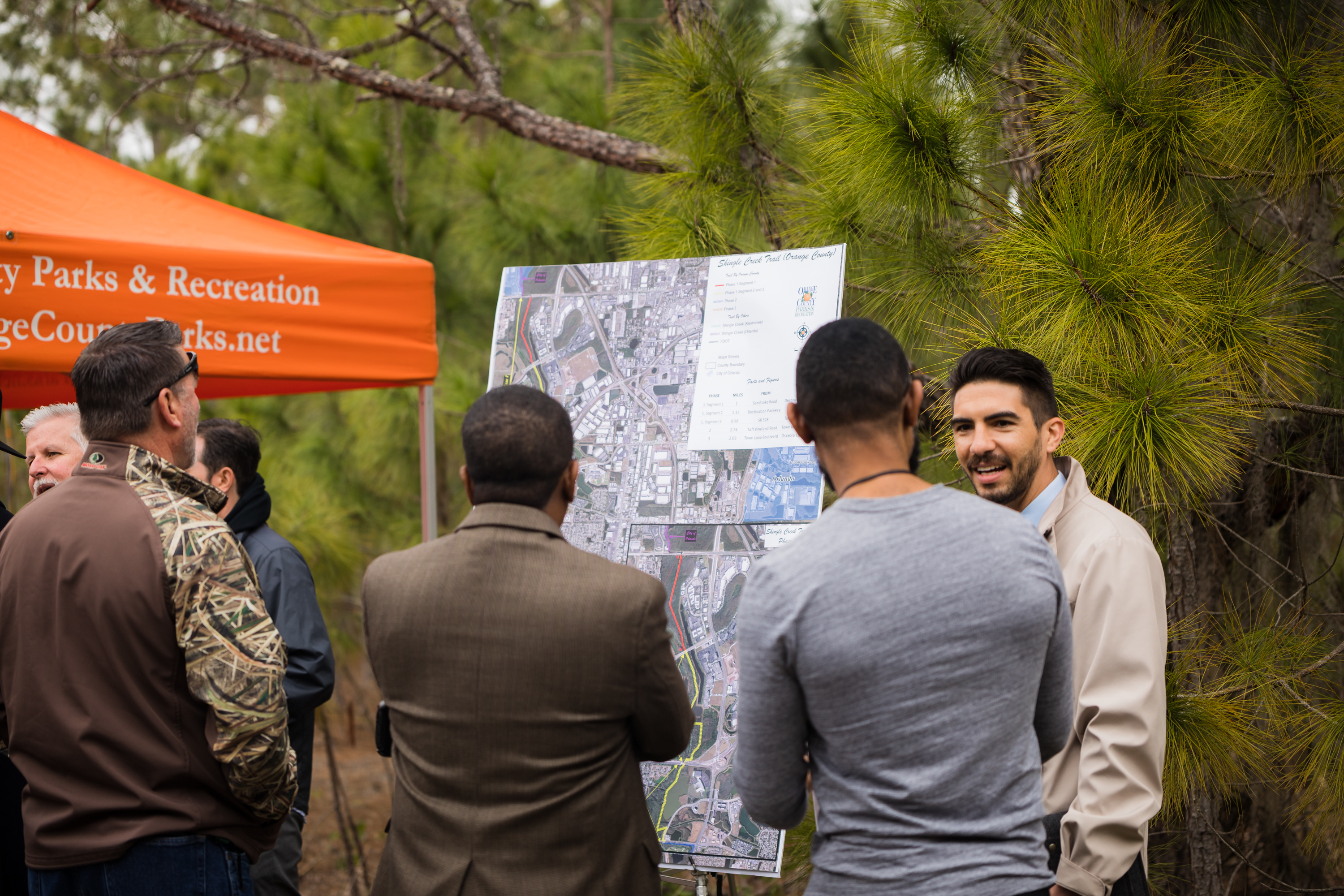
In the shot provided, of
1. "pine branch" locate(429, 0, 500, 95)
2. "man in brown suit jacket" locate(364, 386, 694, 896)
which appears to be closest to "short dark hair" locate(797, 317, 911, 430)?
"man in brown suit jacket" locate(364, 386, 694, 896)

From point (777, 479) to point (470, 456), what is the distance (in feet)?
2.94

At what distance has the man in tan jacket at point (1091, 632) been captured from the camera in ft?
5.43

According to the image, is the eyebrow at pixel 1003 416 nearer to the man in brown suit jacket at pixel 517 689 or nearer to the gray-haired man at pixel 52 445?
the man in brown suit jacket at pixel 517 689

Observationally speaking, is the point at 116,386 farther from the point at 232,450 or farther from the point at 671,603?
the point at 671,603

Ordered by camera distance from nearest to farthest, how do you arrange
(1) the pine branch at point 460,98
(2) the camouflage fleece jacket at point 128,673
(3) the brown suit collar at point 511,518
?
(3) the brown suit collar at point 511,518 → (2) the camouflage fleece jacket at point 128,673 → (1) the pine branch at point 460,98

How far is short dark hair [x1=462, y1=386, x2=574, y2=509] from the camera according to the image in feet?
4.84

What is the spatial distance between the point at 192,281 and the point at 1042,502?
7.25ft

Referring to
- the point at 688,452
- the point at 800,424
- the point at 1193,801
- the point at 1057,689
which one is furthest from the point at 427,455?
the point at 1193,801

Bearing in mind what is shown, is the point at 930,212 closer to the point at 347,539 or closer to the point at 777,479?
the point at 777,479

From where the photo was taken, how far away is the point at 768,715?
50.8 inches

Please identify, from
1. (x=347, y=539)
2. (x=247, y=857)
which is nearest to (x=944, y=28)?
(x=247, y=857)

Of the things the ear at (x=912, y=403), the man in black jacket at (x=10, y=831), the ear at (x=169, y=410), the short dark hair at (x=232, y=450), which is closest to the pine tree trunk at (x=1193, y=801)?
the ear at (x=912, y=403)

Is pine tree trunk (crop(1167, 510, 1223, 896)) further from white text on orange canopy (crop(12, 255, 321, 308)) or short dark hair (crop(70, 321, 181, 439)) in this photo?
white text on orange canopy (crop(12, 255, 321, 308))

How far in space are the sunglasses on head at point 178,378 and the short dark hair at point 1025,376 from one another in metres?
1.51
